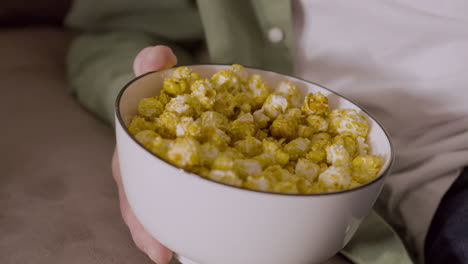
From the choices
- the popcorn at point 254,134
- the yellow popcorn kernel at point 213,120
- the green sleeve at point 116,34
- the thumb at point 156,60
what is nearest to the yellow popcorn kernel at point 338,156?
the popcorn at point 254,134

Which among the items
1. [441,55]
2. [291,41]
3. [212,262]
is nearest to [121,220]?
[212,262]

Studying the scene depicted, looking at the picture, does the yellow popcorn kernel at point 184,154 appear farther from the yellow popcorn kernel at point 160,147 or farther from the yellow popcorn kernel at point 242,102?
the yellow popcorn kernel at point 242,102

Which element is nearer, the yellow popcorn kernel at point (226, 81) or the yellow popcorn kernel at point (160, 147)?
the yellow popcorn kernel at point (160, 147)

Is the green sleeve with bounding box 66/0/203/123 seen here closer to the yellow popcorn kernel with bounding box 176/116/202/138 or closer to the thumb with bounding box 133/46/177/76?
the thumb with bounding box 133/46/177/76

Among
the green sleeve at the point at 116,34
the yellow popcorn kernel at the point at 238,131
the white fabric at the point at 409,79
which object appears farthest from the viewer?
the green sleeve at the point at 116,34

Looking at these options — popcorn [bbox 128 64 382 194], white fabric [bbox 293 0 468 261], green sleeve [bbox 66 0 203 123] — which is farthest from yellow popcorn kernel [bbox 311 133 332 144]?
green sleeve [bbox 66 0 203 123]

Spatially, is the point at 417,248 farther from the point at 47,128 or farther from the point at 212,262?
the point at 47,128
